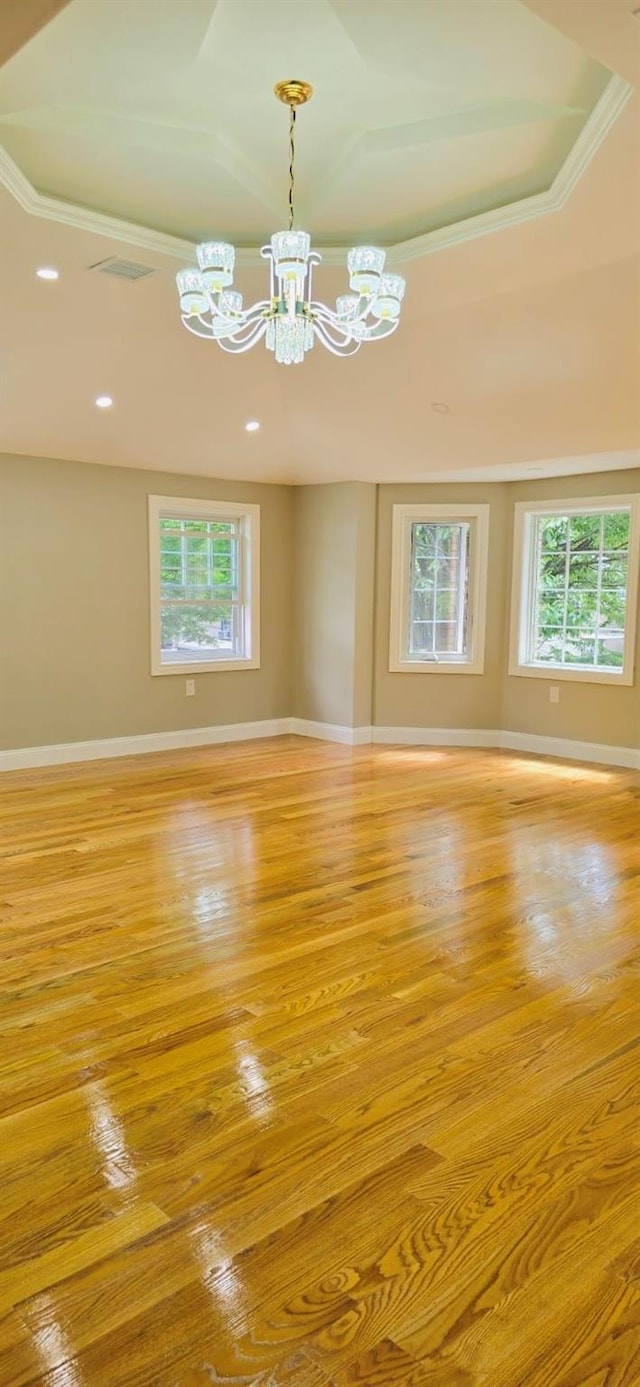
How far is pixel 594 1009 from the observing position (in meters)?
2.73

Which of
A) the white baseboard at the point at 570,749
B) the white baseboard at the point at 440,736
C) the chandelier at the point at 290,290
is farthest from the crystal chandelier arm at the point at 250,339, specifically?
the white baseboard at the point at 570,749

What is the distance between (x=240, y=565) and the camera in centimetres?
762

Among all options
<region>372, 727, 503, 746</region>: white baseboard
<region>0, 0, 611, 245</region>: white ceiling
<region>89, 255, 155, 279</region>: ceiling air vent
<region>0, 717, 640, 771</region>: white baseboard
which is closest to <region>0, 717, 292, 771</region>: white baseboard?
<region>0, 717, 640, 771</region>: white baseboard

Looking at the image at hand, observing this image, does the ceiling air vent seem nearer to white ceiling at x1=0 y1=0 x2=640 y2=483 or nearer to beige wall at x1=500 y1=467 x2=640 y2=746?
white ceiling at x1=0 y1=0 x2=640 y2=483

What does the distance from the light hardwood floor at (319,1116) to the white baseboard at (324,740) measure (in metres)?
2.35

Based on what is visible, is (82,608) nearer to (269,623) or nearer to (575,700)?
(269,623)

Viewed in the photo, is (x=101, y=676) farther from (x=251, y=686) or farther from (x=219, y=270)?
(x=219, y=270)

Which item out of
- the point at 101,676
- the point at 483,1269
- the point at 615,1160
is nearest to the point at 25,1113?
the point at 483,1269

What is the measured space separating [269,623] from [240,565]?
580mm

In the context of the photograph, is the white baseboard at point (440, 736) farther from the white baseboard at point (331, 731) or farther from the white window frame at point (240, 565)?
the white window frame at point (240, 565)

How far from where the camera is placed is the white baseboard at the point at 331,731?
7.53m

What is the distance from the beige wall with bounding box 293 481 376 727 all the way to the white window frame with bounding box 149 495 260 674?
16.9 inches

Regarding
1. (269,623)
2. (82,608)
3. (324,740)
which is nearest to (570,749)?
(324,740)

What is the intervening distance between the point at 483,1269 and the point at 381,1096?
60cm
